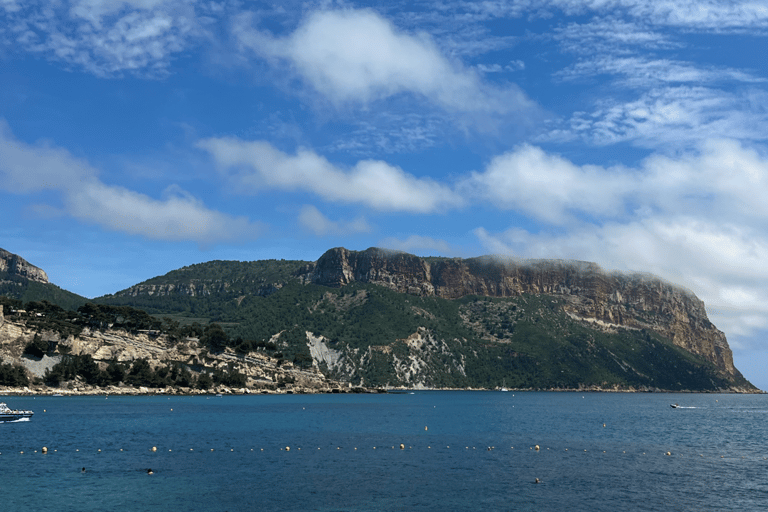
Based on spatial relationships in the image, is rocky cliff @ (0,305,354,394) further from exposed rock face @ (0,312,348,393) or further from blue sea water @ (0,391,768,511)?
blue sea water @ (0,391,768,511)

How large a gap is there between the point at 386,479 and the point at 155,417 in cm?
6189

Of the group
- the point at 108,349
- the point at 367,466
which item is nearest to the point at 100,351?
the point at 108,349

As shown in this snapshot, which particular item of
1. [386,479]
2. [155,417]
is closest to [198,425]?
[155,417]

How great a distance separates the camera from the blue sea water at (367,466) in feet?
138

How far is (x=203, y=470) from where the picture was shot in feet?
173

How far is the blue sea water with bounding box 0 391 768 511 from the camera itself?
42.0 m

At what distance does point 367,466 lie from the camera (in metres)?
55.6

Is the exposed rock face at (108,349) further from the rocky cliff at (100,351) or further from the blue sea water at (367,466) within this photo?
the blue sea water at (367,466)

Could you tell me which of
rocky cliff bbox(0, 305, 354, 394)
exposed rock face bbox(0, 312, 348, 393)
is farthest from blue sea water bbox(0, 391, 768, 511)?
exposed rock face bbox(0, 312, 348, 393)

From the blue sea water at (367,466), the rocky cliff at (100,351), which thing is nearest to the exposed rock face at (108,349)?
the rocky cliff at (100,351)

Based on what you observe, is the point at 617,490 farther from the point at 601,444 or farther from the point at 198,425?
the point at 198,425

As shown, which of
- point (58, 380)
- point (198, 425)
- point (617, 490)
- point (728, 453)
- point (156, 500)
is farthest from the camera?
point (58, 380)

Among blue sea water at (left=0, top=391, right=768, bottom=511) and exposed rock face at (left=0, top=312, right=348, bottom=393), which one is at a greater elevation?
exposed rock face at (left=0, top=312, right=348, bottom=393)

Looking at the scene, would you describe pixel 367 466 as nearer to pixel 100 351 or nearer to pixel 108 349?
pixel 100 351
